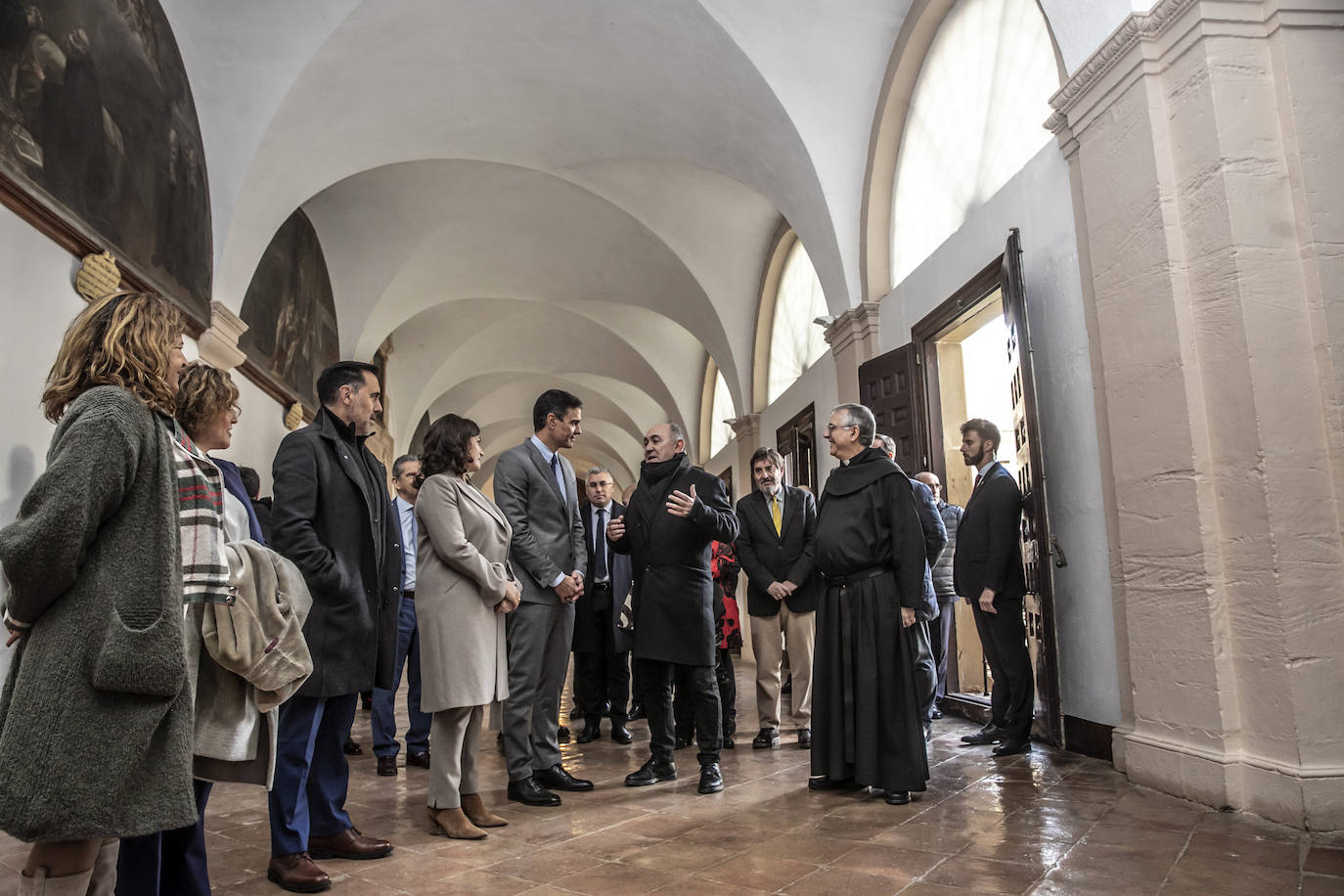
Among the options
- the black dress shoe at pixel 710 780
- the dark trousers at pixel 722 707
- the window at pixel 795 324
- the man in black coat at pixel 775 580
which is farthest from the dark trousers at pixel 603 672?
the window at pixel 795 324

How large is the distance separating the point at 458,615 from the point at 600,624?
9.15ft

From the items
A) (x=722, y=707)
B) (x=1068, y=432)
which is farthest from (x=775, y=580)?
(x=1068, y=432)

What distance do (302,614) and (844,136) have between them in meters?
6.89

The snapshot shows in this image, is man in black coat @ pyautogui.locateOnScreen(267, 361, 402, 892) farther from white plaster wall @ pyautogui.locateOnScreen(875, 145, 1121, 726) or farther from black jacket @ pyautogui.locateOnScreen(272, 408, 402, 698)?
white plaster wall @ pyautogui.locateOnScreen(875, 145, 1121, 726)

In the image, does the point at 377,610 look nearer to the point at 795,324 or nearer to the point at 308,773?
the point at 308,773

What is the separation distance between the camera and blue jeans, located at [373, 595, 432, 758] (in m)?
4.67

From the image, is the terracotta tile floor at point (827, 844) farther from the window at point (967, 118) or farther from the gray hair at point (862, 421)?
the window at point (967, 118)

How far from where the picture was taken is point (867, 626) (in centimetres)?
384

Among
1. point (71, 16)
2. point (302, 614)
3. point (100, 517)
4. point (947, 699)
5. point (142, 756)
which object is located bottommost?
point (947, 699)

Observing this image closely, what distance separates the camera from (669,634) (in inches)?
155

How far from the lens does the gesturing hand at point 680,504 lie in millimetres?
3855

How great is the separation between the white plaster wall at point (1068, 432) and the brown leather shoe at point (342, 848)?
130 inches

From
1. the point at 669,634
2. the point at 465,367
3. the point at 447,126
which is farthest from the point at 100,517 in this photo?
the point at 465,367

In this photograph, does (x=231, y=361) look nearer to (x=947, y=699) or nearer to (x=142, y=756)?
(x=947, y=699)
